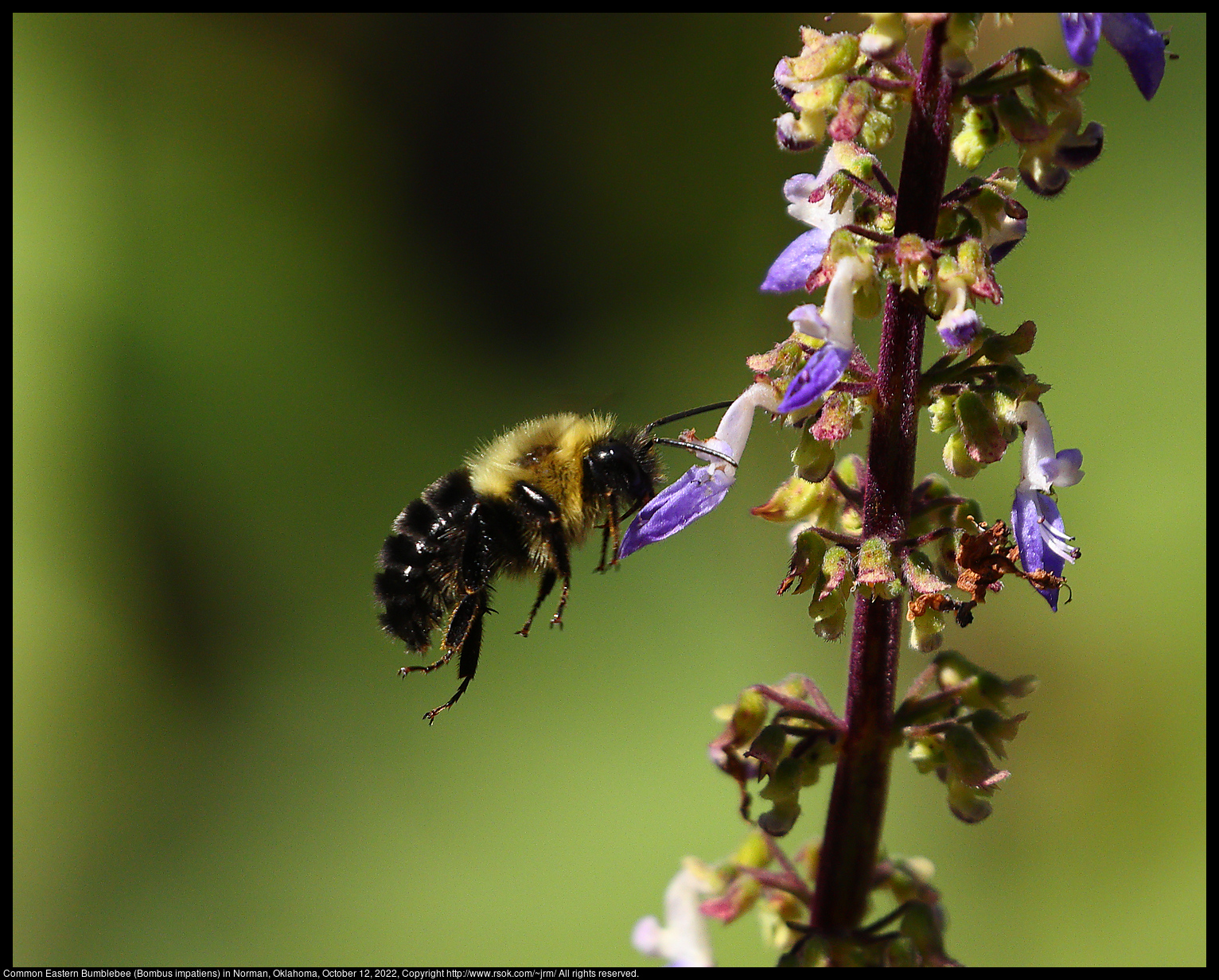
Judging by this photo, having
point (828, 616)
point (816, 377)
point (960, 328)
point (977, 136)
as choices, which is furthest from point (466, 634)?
point (977, 136)

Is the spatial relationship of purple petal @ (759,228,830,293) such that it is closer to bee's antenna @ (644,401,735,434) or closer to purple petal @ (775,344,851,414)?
purple petal @ (775,344,851,414)

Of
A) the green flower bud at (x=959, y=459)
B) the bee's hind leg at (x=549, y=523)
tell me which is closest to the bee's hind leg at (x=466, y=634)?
the bee's hind leg at (x=549, y=523)

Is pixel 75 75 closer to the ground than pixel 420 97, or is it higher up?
closer to the ground

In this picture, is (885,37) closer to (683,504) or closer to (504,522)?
(683,504)

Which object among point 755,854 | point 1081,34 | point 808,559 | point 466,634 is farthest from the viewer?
point 466,634

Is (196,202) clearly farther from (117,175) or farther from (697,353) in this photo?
(697,353)
